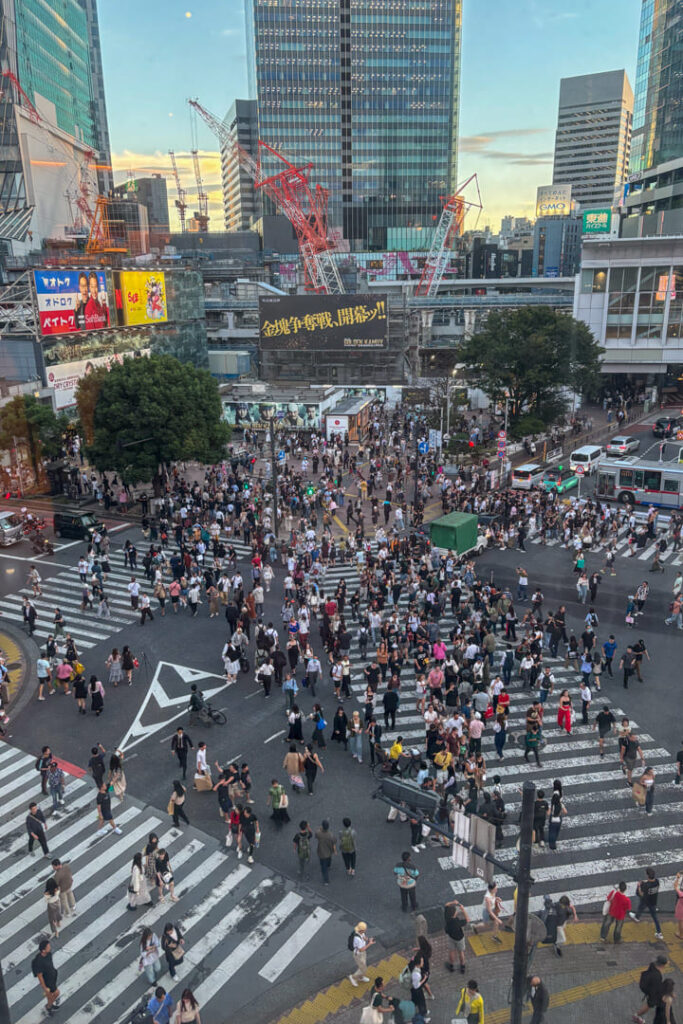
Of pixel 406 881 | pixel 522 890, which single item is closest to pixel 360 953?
pixel 406 881

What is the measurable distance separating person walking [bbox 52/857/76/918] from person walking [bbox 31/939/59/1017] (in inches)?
64.9

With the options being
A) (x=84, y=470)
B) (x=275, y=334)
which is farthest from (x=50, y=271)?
(x=275, y=334)

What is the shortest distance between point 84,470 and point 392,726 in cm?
3640

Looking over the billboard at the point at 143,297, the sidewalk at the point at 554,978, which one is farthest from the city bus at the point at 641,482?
the billboard at the point at 143,297

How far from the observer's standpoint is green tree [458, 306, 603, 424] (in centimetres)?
5375

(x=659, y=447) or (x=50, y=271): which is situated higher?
(x=50, y=271)

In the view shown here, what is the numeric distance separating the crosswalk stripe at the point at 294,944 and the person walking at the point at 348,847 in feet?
3.13

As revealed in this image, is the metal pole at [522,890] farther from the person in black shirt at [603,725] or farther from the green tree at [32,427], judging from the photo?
the green tree at [32,427]

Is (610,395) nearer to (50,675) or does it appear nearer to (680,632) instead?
(680,632)

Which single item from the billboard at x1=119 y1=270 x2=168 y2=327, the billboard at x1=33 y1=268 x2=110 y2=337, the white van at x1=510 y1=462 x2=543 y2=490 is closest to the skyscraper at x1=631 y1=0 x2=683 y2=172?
the billboard at x1=119 y1=270 x2=168 y2=327

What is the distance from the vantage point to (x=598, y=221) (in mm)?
83750

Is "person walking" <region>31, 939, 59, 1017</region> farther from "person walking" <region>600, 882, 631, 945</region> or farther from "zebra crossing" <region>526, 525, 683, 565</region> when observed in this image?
"zebra crossing" <region>526, 525, 683, 565</region>

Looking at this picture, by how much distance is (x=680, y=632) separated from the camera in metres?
25.2

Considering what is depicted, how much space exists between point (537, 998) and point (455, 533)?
21.9 meters
